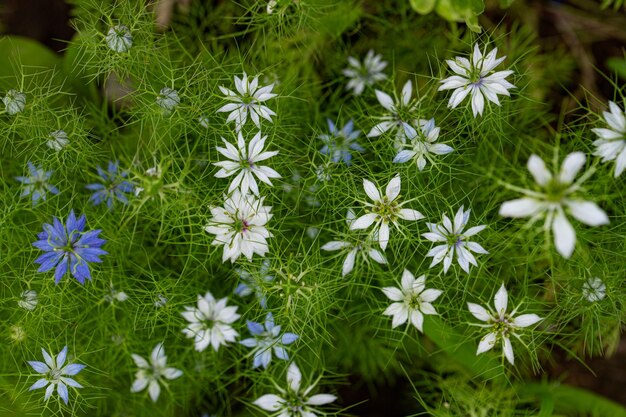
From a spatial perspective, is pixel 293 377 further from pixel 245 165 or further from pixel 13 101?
pixel 13 101

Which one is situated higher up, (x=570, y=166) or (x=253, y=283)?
(x=253, y=283)

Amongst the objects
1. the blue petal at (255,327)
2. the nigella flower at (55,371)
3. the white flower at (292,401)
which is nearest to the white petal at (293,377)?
the white flower at (292,401)

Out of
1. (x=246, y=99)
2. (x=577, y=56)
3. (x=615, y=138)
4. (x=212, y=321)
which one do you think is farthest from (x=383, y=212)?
(x=577, y=56)

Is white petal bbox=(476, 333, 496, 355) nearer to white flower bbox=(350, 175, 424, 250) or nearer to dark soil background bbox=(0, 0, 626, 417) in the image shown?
white flower bbox=(350, 175, 424, 250)

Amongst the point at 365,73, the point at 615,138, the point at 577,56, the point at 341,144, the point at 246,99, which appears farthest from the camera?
the point at 577,56

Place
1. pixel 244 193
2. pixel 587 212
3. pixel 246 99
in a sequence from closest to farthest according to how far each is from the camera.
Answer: pixel 587 212 → pixel 244 193 → pixel 246 99

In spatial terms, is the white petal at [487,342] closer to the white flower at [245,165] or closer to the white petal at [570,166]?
the white petal at [570,166]
